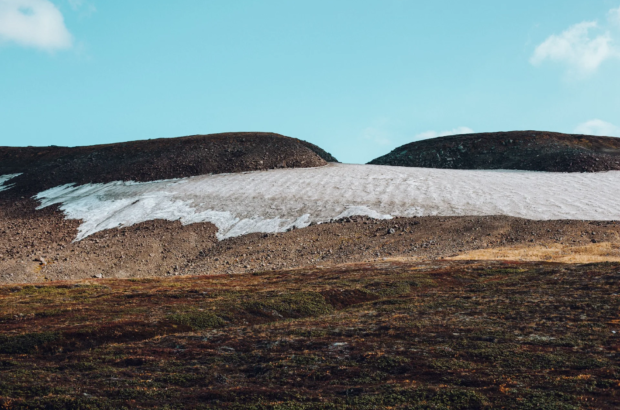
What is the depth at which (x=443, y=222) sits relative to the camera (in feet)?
183

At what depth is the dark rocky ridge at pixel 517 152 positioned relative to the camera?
274 feet

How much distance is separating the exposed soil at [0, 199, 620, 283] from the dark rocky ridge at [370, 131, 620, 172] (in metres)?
34.9

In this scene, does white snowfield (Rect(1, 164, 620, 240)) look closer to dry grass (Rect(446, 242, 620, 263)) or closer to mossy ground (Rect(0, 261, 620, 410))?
dry grass (Rect(446, 242, 620, 263))

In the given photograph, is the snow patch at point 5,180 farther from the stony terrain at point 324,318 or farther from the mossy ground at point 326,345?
the mossy ground at point 326,345

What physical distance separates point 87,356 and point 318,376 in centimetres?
868

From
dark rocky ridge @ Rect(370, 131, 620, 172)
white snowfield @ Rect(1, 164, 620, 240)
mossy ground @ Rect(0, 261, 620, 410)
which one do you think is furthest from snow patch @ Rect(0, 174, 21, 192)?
dark rocky ridge @ Rect(370, 131, 620, 172)

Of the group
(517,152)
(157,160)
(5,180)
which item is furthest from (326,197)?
(5,180)

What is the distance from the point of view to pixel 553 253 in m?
44.3

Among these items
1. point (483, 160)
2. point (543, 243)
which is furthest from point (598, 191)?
point (483, 160)

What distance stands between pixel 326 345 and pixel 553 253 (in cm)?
3295

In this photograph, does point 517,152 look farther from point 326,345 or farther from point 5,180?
point 5,180

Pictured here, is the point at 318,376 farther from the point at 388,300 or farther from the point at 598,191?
the point at 598,191

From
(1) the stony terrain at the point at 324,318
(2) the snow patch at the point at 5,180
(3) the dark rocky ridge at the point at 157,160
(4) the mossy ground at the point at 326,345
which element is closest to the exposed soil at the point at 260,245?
(1) the stony terrain at the point at 324,318

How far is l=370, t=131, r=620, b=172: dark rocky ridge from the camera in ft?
274
